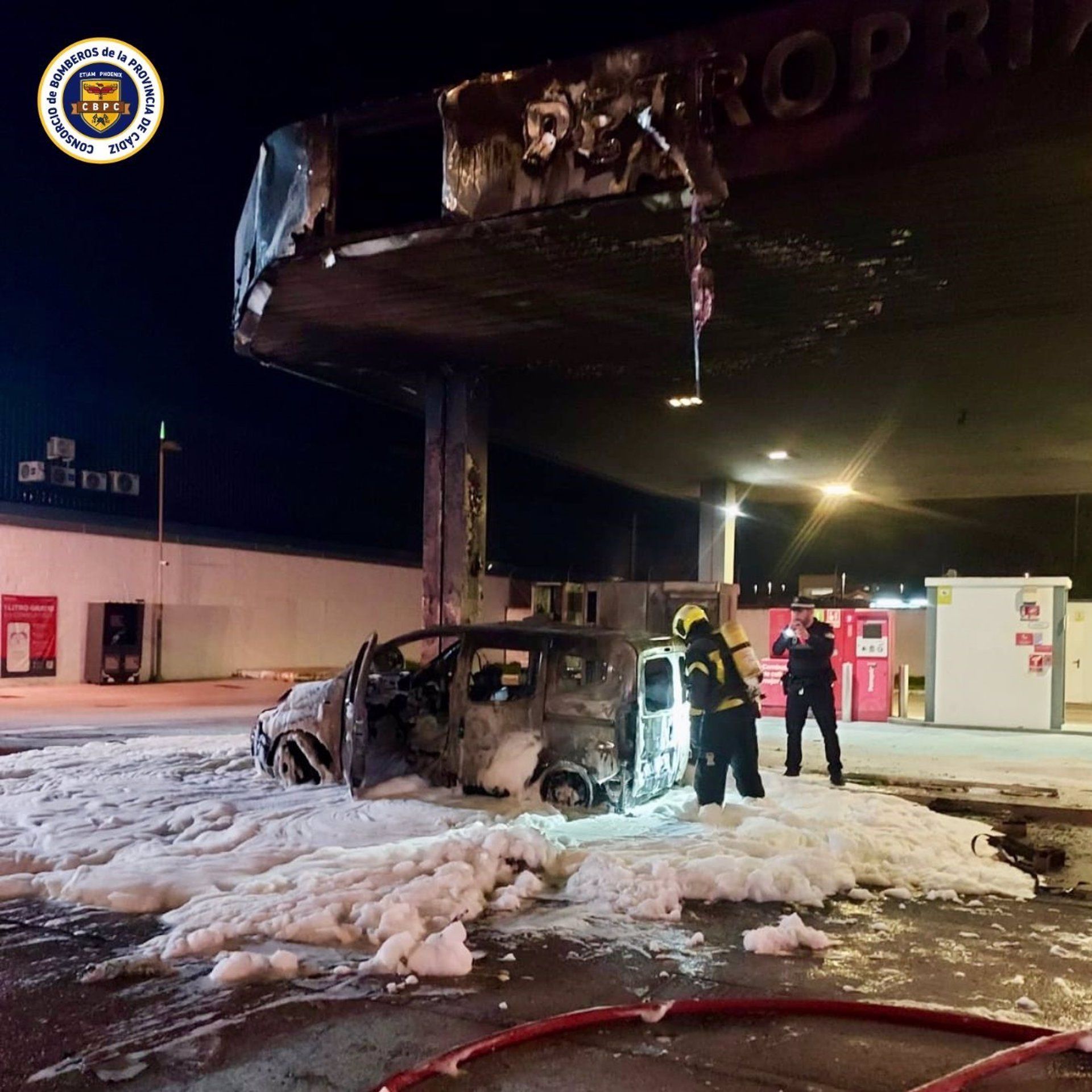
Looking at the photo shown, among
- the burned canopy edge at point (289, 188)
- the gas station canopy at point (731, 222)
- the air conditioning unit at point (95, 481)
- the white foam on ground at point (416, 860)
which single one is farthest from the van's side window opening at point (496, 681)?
the air conditioning unit at point (95, 481)

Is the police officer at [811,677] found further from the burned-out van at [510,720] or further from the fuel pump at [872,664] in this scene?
the fuel pump at [872,664]

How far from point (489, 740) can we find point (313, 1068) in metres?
4.35

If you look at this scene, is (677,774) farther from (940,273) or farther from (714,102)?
(714,102)

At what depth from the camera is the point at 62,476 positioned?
73.6ft

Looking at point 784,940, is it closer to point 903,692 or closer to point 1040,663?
point 1040,663

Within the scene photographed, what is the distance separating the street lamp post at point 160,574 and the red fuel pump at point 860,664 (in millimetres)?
14537

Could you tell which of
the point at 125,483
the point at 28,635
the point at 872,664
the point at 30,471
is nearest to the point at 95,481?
the point at 125,483

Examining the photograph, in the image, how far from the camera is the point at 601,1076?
11.9ft

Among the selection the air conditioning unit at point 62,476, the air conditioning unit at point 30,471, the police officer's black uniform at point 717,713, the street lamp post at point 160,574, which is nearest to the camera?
the police officer's black uniform at point 717,713

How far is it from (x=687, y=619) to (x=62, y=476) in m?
18.8

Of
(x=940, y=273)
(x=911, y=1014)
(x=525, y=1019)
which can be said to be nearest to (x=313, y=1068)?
Result: (x=525, y=1019)

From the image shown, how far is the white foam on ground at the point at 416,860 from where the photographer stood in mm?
5078

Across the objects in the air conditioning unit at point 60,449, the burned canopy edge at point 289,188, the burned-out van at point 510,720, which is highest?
the burned canopy edge at point 289,188

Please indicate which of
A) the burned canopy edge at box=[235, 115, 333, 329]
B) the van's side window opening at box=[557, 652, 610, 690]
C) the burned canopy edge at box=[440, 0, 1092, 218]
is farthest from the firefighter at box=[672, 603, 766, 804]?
the burned canopy edge at box=[235, 115, 333, 329]
